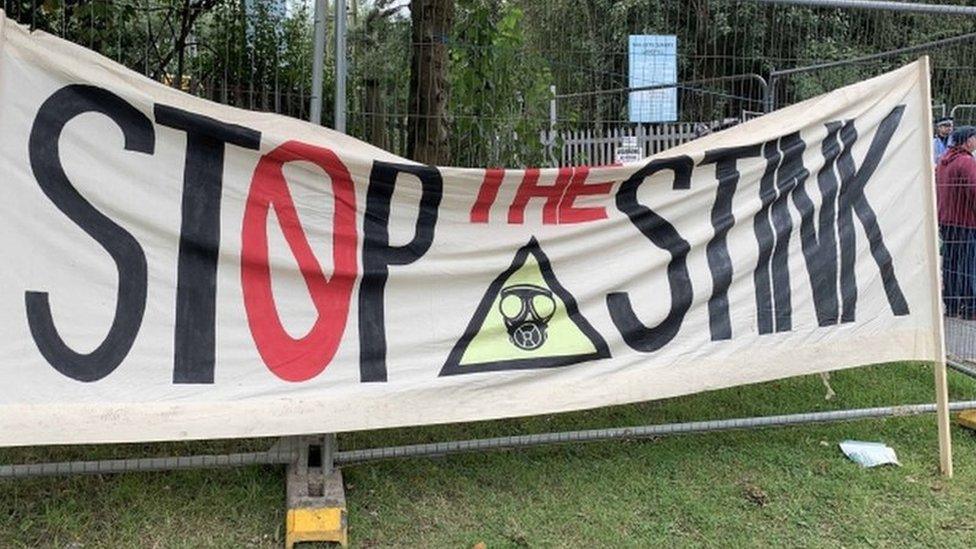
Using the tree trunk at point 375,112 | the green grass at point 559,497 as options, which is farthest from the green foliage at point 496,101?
the green grass at point 559,497

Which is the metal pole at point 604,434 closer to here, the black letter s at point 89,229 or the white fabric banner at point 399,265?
the white fabric banner at point 399,265

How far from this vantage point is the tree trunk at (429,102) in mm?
3881

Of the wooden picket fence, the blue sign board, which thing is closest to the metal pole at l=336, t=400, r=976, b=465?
the wooden picket fence

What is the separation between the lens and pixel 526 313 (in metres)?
3.49

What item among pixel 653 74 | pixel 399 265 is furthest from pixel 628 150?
pixel 399 265

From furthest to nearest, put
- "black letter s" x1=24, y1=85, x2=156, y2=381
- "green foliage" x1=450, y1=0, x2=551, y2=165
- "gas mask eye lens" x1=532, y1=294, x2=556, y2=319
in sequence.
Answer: "green foliage" x1=450, y1=0, x2=551, y2=165 < "gas mask eye lens" x1=532, y1=294, x2=556, y2=319 < "black letter s" x1=24, y1=85, x2=156, y2=381

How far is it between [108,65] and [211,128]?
16.0 inches

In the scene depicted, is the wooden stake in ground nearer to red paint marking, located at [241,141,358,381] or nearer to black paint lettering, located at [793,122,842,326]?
black paint lettering, located at [793,122,842,326]

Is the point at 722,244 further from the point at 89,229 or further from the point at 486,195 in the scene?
the point at 89,229

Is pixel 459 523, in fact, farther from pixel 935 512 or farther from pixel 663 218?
pixel 935 512

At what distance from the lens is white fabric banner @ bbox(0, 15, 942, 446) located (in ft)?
9.25

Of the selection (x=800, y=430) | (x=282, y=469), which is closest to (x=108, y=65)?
(x=282, y=469)

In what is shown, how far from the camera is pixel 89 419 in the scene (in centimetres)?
286

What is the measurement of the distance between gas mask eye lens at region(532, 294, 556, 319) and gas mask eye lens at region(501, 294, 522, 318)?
7 centimetres
